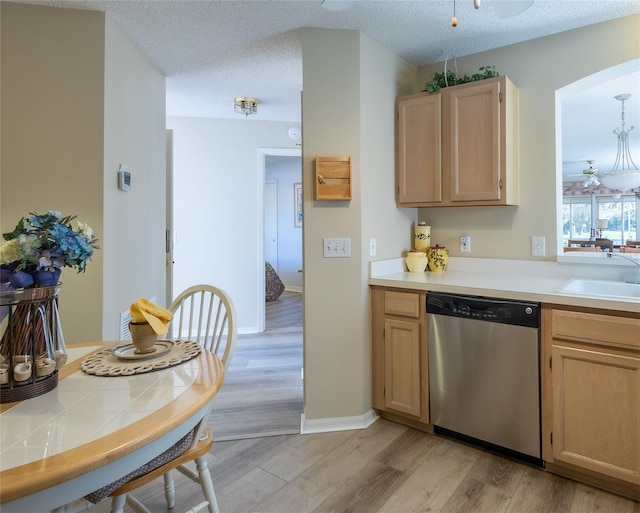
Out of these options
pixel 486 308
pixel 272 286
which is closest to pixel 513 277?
pixel 486 308

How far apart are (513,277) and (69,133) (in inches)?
107

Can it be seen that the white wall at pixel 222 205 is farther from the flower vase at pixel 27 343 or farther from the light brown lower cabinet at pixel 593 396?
the flower vase at pixel 27 343

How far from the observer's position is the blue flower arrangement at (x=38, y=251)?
A: 94cm

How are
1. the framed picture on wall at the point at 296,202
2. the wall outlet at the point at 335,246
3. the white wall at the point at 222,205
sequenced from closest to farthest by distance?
the wall outlet at the point at 335,246, the white wall at the point at 222,205, the framed picture on wall at the point at 296,202

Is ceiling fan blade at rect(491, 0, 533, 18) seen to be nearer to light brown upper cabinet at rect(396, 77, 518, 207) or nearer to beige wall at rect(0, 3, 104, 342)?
light brown upper cabinet at rect(396, 77, 518, 207)

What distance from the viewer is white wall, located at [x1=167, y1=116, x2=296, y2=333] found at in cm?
423

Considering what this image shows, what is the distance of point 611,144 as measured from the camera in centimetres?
628

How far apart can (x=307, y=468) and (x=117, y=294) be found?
1.47 metres

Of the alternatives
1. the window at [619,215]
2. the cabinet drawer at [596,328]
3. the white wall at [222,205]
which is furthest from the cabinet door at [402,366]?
the window at [619,215]

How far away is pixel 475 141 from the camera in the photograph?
7.81 ft

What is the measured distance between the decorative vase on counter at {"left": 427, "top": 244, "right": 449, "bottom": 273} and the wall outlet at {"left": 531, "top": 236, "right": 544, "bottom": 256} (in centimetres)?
54

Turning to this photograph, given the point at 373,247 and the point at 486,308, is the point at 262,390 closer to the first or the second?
the point at 373,247

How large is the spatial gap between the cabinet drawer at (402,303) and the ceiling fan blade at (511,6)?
1413mm

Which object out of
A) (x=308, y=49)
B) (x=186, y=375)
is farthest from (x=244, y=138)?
(x=186, y=375)
